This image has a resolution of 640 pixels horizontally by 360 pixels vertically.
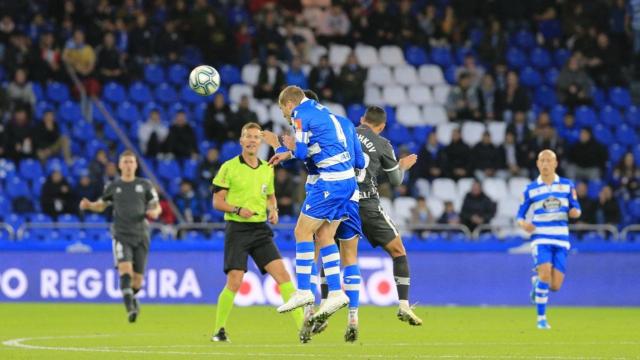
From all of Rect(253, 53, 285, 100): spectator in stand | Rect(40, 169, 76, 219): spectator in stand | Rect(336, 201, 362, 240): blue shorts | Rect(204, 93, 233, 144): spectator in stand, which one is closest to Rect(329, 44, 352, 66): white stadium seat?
Rect(253, 53, 285, 100): spectator in stand

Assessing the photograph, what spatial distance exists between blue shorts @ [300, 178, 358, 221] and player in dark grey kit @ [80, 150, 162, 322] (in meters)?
6.47

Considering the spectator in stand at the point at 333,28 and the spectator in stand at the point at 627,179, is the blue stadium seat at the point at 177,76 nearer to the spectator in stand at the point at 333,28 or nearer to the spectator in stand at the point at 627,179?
the spectator in stand at the point at 333,28

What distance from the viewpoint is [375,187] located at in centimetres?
1484

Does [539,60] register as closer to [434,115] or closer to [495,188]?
[434,115]

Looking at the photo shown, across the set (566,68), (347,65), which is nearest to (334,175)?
(347,65)

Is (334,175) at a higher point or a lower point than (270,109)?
lower

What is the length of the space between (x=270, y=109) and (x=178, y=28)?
330cm

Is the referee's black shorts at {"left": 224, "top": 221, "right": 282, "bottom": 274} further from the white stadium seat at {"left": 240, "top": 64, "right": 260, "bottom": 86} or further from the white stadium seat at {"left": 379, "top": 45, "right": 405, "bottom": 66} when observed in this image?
the white stadium seat at {"left": 379, "top": 45, "right": 405, "bottom": 66}

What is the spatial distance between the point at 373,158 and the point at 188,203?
1220cm

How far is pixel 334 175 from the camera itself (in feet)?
42.6

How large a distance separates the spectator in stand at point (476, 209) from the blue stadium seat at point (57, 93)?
913 centimetres

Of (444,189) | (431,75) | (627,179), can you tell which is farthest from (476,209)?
(431,75)

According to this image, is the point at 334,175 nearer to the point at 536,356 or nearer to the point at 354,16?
the point at 536,356

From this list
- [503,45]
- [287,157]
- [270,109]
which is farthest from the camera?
[503,45]
